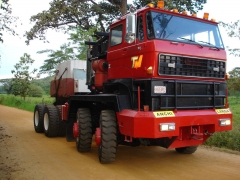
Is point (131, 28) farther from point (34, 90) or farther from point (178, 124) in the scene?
point (34, 90)

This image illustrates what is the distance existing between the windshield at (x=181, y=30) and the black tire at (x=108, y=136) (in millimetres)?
1861

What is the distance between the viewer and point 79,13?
17.3m

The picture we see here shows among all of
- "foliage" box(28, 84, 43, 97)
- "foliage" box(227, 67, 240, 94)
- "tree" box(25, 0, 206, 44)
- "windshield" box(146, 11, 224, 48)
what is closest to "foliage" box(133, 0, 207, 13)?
"tree" box(25, 0, 206, 44)

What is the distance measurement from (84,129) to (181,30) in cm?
327

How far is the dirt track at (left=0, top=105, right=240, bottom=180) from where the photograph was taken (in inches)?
218

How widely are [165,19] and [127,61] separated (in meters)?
1.16

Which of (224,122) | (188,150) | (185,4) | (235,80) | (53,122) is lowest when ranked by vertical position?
(188,150)

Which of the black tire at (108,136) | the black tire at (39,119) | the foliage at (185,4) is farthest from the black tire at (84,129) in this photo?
the foliage at (185,4)

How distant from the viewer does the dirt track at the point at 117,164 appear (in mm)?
5543

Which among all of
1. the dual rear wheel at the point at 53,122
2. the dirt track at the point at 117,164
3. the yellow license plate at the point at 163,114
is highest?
the yellow license plate at the point at 163,114

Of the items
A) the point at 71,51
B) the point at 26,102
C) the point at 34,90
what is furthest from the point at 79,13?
the point at 34,90

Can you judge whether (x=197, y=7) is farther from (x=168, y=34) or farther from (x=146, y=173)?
(x=146, y=173)

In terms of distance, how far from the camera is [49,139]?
9.61m

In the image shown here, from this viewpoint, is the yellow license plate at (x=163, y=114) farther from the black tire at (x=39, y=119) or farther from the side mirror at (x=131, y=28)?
the black tire at (x=39, y=119)
